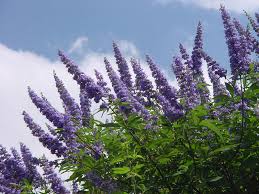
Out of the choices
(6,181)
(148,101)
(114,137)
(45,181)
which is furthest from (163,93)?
(6,181)

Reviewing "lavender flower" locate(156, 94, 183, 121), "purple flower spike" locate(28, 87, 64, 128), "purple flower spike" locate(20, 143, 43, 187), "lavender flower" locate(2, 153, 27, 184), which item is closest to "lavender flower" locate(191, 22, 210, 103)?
"lavender flower" locate(156, 94, 183, 121)

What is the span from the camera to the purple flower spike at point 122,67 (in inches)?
268

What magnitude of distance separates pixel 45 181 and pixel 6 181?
193cm

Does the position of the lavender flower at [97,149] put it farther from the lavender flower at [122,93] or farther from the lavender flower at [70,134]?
the lavender flower at [122,93]

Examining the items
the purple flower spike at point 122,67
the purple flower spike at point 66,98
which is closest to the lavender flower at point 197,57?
the purple flower spike at point 122,67

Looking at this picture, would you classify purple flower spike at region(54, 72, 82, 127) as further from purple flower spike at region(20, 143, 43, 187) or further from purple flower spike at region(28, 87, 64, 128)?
purple flower spike at region(20, 143, 43, 187)

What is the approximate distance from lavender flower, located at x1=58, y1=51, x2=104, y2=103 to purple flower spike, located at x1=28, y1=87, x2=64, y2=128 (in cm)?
55

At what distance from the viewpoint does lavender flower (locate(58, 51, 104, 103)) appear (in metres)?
4.72

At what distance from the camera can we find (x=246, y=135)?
2934mm

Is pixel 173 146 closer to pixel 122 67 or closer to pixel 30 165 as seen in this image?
pixel 122 67

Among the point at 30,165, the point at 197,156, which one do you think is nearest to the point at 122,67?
the point at 30,165

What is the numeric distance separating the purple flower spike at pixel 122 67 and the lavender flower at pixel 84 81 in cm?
147

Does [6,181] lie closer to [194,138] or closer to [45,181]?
[45,181]

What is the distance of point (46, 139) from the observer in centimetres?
605
